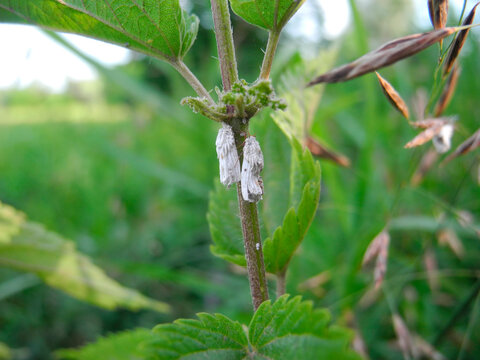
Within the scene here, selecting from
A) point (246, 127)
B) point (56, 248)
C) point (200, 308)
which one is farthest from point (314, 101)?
point (200, 308)

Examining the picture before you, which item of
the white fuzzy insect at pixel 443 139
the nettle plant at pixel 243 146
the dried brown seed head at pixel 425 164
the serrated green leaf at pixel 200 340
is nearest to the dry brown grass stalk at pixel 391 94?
the nettle plant at pixel 243 146

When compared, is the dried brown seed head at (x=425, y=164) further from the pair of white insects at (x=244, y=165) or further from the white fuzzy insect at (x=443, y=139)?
the pair of white insects at (x=244, y=165)

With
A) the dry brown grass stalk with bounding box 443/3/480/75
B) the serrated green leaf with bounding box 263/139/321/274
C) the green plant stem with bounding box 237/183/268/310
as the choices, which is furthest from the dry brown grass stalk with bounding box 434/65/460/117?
the green plant stem with bounding box 237/183/268/310

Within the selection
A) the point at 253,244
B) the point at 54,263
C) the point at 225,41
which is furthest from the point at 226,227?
the point at 54,263

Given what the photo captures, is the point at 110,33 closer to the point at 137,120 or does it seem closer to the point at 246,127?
the point at 246,127

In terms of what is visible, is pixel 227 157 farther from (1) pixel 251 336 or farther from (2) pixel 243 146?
(1) pixel 251 336

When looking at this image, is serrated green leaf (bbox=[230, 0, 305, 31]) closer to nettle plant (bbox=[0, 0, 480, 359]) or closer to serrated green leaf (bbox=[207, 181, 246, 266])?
nettle plant (bbox=[0, 0, 480, 359])
